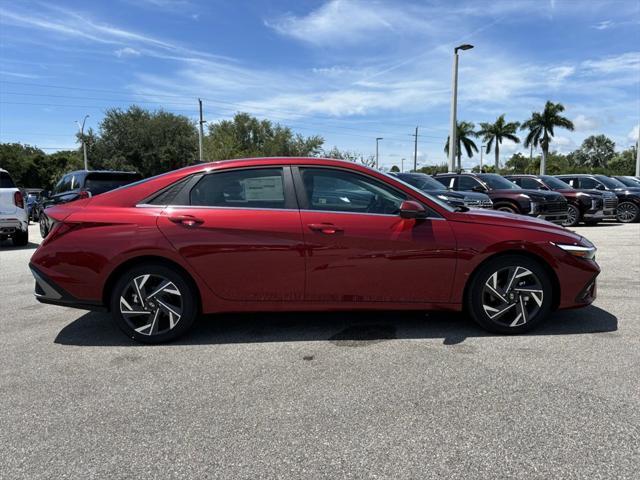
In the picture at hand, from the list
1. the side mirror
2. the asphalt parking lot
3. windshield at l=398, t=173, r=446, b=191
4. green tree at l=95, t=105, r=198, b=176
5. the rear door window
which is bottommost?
the asphalt parking lot

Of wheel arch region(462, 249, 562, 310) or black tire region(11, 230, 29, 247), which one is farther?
black tire region(11, 230, 29, 247)

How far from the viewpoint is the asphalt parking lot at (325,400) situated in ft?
8.03

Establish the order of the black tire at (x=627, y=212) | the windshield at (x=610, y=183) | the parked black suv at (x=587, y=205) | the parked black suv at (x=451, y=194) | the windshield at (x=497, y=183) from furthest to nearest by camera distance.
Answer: the windshield at (x=610, y=183)
the black tire at (x=627, y=212)
the parked black suv at (x=587, y=205)
the windshield at (x=497, y=183)
the parked black suv at (x=451, y=194)

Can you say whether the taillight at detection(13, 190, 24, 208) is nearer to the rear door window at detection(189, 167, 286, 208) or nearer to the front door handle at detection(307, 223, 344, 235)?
the rear door window at detection(189, 167, 286, 208)

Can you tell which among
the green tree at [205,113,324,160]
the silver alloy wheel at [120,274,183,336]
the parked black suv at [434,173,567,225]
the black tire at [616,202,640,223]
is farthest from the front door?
the green tree at [205,113,324,160]

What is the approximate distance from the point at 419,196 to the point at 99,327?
3245 millimetres

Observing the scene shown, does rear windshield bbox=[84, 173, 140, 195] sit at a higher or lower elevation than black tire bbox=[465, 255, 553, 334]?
higher

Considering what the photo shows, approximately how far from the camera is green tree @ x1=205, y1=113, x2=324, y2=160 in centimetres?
5228

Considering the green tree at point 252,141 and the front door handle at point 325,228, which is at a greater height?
the green tree at point 252,141

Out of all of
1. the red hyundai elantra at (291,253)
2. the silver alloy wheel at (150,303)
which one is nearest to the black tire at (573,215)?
the red hyundai elantra at (291,253)

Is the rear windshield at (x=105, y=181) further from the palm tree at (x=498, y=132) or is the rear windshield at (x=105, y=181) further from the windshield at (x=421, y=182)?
the palm tree at (x=498, y=132)

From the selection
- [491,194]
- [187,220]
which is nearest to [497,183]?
[491,194]

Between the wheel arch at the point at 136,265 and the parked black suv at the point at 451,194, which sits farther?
the parked black suv at the point at 451,194

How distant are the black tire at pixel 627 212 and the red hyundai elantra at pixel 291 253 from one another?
1480 cm
